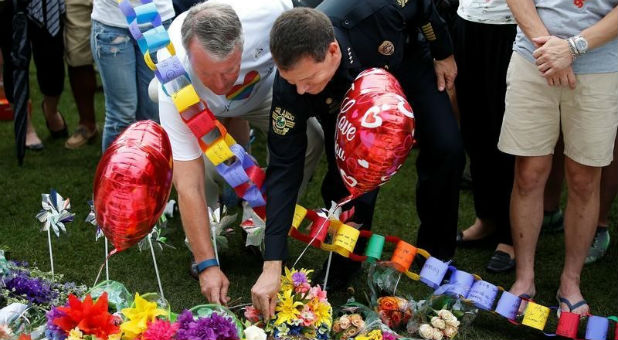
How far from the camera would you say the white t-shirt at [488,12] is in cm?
341

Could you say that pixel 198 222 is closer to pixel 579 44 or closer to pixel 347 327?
pixel 347 327

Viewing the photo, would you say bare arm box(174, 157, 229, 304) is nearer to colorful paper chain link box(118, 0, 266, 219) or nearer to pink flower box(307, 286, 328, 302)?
colorful paper chain link box(118, 0, 266, 219)

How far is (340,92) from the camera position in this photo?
9.12ft

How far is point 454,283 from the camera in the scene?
9.72 feet

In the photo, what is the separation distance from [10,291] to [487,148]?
6.88 feet

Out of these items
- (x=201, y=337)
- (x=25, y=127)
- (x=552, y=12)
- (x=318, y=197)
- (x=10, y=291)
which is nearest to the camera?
(x=201, y=337)

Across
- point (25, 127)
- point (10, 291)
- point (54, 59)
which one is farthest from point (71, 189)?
point (10, 291)

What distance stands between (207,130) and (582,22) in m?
1.37

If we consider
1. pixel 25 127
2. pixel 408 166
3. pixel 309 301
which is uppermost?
pixel 309 301

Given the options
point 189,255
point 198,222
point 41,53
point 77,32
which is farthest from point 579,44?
point 41,53

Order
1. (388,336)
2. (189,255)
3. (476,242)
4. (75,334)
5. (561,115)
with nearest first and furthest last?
(75,334), (388,336), (561,115), (189,255), (476,242)

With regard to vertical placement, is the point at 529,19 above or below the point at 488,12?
above

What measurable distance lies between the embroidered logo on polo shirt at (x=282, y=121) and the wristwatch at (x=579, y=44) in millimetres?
1024

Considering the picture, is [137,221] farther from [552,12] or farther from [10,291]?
[552,12]
